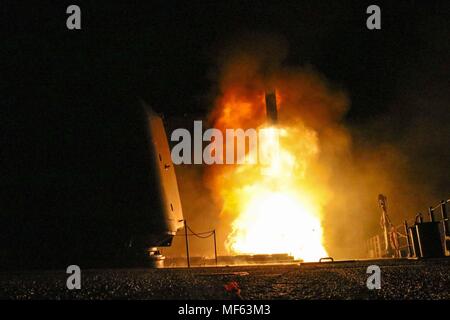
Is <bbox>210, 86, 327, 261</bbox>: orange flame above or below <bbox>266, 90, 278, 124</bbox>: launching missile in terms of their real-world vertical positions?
below

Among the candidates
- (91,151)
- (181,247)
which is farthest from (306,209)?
(91,151)

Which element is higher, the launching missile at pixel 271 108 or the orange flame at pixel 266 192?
the launching missile at pixel 271 108

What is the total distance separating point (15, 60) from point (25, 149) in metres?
2.29

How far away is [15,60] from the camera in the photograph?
34.4 feet

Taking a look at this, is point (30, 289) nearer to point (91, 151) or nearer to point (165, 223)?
point (91, 151)

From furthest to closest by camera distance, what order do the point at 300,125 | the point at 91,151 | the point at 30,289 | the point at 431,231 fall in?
the point at 300,125, the point at 91,151, the point at 431,231, the point at 30,289

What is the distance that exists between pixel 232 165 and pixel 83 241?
13.7 metres

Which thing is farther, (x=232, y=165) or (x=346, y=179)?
(x=346, y=179)

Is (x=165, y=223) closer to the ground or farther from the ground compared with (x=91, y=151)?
closer to the ground

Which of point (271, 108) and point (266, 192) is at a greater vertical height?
point (271, 108)
